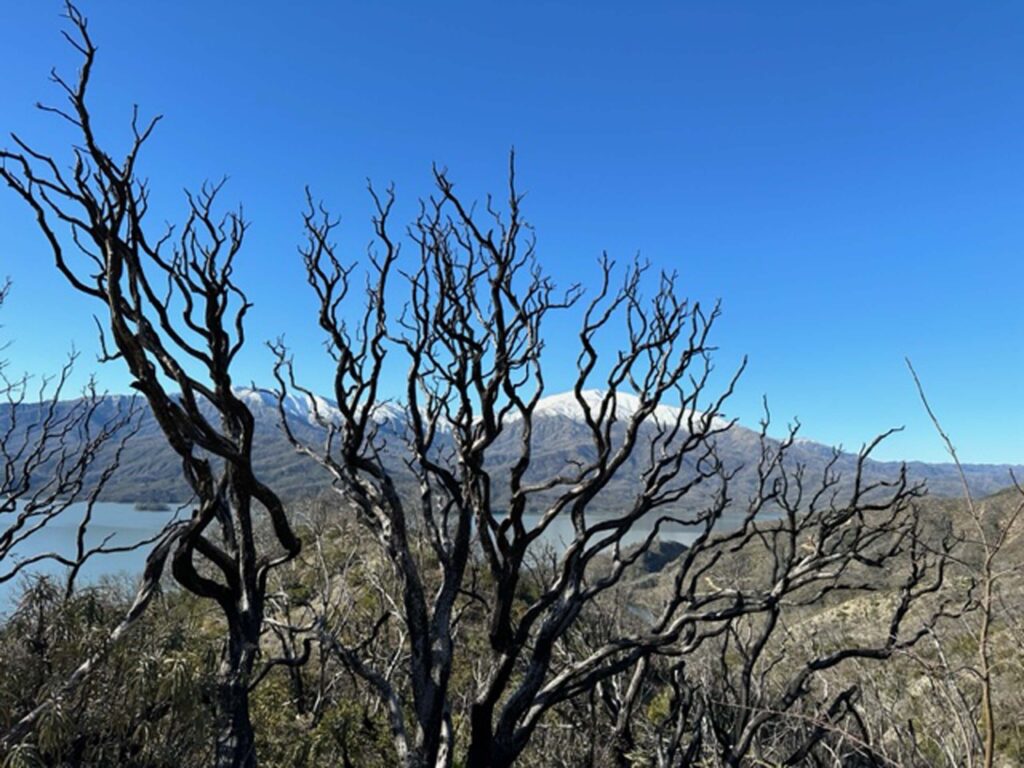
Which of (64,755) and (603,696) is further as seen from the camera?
(603,696)

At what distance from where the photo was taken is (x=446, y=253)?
25.3 feet

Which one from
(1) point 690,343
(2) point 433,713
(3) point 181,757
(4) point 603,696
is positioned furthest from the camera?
(4) point 603,696

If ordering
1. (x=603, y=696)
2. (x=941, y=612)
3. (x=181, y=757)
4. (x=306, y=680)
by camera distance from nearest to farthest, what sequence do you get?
(x=181, y=757) < (x=941, y=612) < (x=603, y=696) < (x=306, y=680)

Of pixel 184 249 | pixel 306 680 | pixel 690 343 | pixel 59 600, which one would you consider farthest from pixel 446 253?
pixel 306 680

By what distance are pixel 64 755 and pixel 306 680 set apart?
36.9 ft

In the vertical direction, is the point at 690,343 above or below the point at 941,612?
above

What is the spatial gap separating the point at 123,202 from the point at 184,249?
3.58ft

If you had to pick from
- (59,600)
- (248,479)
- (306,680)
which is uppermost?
(248,479)

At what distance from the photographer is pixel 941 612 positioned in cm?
778

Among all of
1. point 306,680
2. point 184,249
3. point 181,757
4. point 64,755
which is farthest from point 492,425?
point 306,680

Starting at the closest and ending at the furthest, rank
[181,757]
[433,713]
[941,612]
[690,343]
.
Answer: [181,757] → [433,713] → [941,612] → [690,343]

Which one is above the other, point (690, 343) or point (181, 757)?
point (690, 343)

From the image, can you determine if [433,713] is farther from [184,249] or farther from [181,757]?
[184,249]

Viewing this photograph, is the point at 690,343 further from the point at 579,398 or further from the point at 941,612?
the point at 941,612
